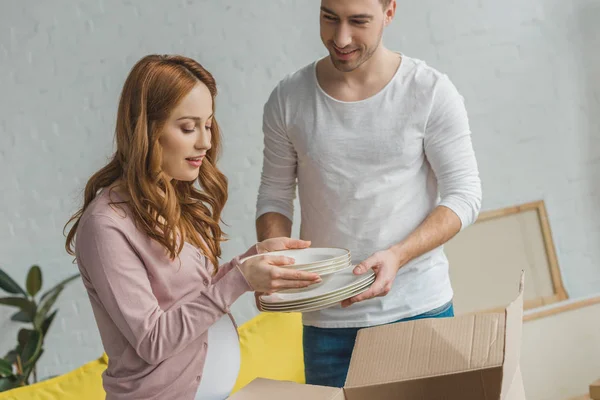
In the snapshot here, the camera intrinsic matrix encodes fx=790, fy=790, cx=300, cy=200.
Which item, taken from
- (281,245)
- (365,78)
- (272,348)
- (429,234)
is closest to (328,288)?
(281,245)

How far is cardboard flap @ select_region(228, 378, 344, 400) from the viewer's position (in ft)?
4.03

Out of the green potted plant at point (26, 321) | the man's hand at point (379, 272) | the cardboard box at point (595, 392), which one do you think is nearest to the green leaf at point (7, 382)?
the green potted plant at point (26, 321)

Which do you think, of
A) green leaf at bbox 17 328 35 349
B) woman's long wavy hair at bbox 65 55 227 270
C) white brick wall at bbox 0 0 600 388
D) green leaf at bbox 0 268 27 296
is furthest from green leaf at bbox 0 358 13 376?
woman's long wavy hair at bbox 65 55 227 270

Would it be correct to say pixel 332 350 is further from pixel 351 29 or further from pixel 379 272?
pixel 351 29

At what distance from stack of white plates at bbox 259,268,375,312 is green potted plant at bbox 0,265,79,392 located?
5.46 feet

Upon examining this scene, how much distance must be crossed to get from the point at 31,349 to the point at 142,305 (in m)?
1.83

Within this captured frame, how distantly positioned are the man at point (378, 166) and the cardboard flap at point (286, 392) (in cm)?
59

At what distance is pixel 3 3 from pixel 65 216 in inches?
35.9

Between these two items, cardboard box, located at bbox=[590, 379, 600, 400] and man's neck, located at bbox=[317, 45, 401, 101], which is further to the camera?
cardboard box, located at bbox=[590, 379, 600, 400]

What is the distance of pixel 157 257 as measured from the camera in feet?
4.78

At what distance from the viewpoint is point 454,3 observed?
3.55m

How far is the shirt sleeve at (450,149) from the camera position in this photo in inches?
73.8

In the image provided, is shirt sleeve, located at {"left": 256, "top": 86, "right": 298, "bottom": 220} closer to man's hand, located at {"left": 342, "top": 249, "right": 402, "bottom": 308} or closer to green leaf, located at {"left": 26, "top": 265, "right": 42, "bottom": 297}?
man's hand, located at {"left": 342, "top": 249, "right": 402, "bottom": 308}

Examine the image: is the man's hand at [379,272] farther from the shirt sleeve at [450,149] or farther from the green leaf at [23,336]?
the green leaf at [23,336]
